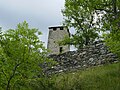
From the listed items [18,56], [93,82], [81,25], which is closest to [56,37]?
[81,25]

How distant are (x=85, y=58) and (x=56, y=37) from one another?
21.7 metres

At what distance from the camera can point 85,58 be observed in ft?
66.8

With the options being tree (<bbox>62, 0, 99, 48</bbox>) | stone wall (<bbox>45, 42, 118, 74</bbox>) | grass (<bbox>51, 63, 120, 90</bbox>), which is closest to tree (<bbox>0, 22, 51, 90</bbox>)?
grass (<bbox>51, 63, 120, 90</bbox>)

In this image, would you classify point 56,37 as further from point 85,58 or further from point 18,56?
point 18,56

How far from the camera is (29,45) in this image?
13.3 metres

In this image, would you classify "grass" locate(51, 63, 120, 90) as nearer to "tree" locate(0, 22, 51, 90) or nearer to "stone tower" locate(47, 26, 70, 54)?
"tree" locate(0, 22, 51, 90)

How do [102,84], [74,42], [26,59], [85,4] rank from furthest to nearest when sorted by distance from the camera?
[74,42] → [85,4] → [102,84] → [26,59]

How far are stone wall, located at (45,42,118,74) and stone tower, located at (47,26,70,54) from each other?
18843 millimetres

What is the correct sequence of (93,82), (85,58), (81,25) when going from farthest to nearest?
(81,25), (85,58), (93,82)

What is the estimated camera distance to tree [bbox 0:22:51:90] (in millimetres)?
12492

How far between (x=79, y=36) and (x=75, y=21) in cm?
223

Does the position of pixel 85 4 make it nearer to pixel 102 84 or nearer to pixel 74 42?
pixel 102 84

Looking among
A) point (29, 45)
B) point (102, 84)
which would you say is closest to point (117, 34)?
point (102, 84)

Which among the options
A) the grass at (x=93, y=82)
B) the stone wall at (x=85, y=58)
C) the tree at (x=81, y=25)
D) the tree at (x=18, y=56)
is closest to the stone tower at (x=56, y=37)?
the tree at (x=81, y=25)
